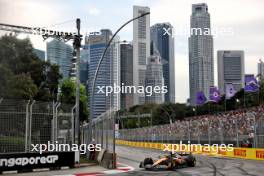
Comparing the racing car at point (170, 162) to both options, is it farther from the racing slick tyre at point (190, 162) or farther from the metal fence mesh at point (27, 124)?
the metal fence mesh at point (27, 124)

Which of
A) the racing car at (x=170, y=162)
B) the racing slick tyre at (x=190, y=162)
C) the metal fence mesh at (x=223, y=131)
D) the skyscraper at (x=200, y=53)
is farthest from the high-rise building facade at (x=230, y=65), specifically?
the racing car at (x=170, y=162)

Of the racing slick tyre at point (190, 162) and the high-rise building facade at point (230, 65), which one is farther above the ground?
the high-rise building facade at point (230, 65)

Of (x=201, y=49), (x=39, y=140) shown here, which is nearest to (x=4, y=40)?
(x=39, y=140)

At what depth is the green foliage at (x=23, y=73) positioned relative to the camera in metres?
39.8

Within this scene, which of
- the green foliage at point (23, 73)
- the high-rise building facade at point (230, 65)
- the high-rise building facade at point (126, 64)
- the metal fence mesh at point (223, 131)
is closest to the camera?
the metal fence mesh at point (223, 131)

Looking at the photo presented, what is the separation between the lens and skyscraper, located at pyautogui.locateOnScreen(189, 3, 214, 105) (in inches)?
2827

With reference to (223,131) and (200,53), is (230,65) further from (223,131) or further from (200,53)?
(223,131)

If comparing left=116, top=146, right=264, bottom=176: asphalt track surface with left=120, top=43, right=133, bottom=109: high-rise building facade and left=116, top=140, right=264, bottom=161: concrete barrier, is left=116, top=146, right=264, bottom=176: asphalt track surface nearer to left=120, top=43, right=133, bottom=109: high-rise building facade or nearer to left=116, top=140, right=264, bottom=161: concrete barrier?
left=116, top=140, right=264, bottom=161: concrete barrier

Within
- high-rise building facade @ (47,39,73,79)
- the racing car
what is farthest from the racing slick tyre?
high-rise building facade @ (47,39,73,79)

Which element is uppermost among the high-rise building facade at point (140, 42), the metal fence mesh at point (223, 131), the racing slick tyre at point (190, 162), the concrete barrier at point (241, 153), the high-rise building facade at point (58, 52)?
the high-rise building facade at point (58, 52)

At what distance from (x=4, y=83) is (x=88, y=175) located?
20181 mm

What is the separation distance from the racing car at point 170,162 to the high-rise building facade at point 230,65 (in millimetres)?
62851

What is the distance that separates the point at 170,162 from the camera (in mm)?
22469

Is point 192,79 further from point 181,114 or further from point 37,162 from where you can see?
point 37,162
